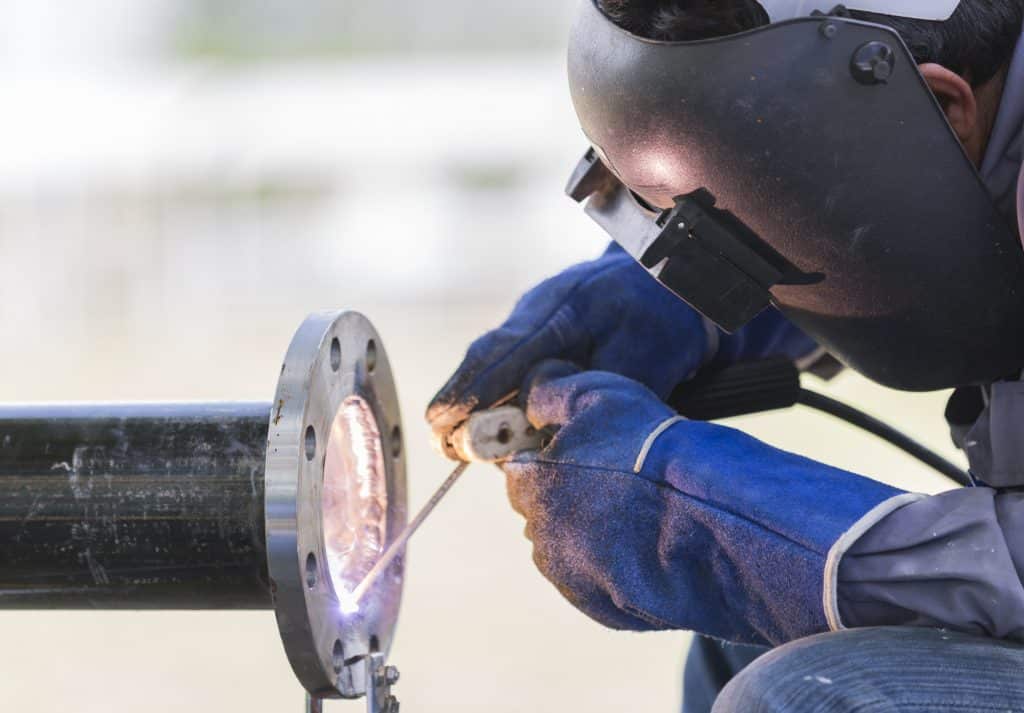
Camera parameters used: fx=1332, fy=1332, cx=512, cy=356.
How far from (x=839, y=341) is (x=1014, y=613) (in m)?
0.29

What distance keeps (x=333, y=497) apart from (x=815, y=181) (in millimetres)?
464

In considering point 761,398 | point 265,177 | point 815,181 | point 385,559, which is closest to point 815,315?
point 815,181

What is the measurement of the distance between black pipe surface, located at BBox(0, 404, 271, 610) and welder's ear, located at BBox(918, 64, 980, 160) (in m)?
0.56

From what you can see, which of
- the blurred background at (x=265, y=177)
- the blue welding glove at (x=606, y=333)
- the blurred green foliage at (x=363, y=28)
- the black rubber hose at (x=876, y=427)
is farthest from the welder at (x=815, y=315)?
the blurred green foliage at (x=363, y=28)

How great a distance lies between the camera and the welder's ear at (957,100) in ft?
3.22

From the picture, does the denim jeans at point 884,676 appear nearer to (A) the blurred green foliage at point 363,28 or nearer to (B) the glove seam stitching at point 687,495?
(B) the glove seam stitching at point 687,495

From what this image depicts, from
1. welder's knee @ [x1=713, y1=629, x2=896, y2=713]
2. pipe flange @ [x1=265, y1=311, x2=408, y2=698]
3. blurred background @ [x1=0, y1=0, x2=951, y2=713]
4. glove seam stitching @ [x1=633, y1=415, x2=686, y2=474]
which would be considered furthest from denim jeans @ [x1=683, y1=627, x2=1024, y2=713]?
blurred background @ [x1=0, y1=0, x2=951, y2=713]

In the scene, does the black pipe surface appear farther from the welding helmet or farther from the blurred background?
the blurred background

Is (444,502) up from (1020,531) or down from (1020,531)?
down

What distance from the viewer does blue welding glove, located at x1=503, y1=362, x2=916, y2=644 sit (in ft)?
3.11

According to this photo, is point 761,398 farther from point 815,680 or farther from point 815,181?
point 815,680

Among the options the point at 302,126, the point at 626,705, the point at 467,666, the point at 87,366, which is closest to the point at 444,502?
the point at 467,666

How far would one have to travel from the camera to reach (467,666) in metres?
2.71

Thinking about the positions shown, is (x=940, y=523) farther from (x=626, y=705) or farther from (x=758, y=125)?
(x=626, y=705)
